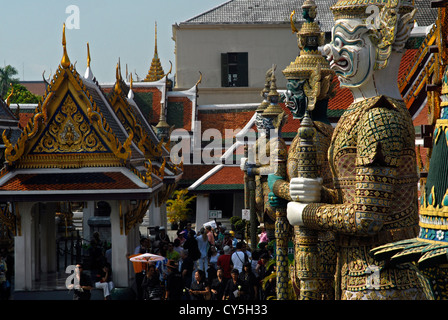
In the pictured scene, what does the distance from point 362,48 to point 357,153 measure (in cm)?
87

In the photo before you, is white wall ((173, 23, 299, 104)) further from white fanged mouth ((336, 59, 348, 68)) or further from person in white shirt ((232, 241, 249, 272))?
white fanged mouth ((336, 59, 348, 68))

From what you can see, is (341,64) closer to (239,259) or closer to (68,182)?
(239,259)

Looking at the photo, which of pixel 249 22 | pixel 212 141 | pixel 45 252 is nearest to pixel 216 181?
pixel 212 141

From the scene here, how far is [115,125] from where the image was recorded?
55.7 feet

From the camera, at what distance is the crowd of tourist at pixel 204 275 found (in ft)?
40.9

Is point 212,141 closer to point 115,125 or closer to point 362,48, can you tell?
point 115,125

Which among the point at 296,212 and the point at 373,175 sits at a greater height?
the point at 373,175

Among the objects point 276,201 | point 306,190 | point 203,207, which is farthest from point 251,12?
point 306,190

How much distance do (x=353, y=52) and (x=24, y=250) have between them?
1060 centimetres

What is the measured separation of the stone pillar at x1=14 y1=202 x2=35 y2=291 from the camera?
1534 centimetres

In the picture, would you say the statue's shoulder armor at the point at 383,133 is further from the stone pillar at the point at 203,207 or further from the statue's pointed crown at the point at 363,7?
the stone pillar at the point at 203,207

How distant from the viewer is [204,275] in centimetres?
1328

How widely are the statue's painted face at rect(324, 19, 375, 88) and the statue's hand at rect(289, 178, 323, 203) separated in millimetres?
839

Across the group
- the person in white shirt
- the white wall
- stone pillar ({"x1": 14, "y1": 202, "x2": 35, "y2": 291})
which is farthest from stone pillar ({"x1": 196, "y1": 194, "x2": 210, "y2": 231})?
the white wall
